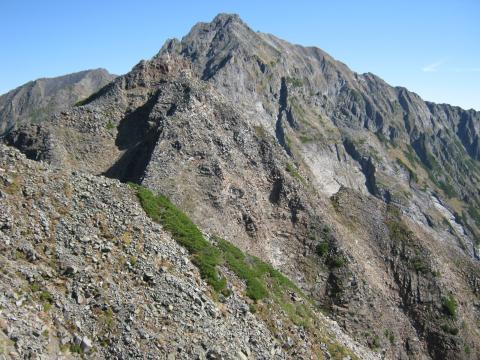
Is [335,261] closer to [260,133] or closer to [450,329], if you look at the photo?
[450,329]

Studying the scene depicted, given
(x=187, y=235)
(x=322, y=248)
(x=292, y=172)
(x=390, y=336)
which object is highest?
(x=292, y=172)

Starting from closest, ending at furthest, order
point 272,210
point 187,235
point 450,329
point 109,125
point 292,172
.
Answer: point 187,235 < point 450,329 < point 272,210 < point 109,125 < point 292,172

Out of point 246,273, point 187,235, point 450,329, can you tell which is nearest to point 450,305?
point 450,329

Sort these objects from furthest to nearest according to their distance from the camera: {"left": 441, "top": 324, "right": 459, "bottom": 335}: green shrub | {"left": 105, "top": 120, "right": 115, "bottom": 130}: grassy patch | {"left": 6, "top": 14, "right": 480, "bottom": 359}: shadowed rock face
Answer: {"left": 105, "top": 120, "right": 115, "bottom": 130}: grassy patch
{"left": 441, "top": 324, "right": 459, "bottom": 335}: green shrub
{"left": 6, "top": 14, "right": 480, "bottom": 359}: shadowed rock face

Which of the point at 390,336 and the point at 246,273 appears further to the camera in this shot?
the point at 390,336

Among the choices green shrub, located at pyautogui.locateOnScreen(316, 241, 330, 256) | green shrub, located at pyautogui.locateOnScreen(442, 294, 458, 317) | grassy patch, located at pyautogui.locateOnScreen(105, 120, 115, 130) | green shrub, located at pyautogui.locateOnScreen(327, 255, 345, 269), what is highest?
grassy patch, located at pyautogui.locateOnScreen(105, 120, 115, 130)

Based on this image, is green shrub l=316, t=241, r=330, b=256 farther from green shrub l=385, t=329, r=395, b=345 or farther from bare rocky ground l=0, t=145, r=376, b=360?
bare rocky ground l=0, t=145, r=376, b=360

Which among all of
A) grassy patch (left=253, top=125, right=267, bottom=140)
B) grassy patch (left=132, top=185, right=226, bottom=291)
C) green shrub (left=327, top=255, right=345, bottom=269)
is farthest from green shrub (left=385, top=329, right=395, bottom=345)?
grassy patch (left=253, top=125, right=267, bottom=140)

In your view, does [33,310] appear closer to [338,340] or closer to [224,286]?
[224,286]

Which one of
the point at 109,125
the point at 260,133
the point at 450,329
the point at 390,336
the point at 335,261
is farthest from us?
the point at 260,133

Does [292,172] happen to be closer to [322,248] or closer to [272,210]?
[272,210]

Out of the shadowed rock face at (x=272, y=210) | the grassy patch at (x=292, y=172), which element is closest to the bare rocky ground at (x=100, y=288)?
the shadowed rock face at (x=272, y=210)

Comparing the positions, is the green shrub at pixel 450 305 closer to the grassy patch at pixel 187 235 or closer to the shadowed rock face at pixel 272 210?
the shadowed rock face at pixel 272 210

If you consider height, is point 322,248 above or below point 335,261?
above
